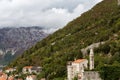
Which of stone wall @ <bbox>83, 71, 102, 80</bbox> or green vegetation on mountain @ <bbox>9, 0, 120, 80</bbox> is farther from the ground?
green vegetation on mountain @ <bbox>9, 0, 120, 80</bbox>

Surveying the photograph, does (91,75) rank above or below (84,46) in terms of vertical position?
below

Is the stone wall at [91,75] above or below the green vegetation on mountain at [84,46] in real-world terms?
below

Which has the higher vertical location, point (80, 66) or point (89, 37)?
point (89, 37)

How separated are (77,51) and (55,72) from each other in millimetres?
14527

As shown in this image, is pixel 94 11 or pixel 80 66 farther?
pixel 94 11

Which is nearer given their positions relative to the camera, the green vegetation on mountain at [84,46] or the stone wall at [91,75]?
the stone wall at [91,75]

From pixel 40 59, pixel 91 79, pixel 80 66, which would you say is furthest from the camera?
pixel 40 59

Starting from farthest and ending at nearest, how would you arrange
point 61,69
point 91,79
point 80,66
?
point 61,69 < point 80,66 < point 91,79

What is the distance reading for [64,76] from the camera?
90.8 meters

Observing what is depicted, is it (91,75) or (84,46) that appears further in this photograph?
(84,46)

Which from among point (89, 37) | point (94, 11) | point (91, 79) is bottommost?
point (91, 79)

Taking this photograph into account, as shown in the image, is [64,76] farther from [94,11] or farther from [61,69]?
[94,11]

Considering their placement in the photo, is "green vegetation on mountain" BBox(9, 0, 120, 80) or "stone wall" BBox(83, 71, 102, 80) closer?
"stone wall" BBox(83, 71, 102, 80)

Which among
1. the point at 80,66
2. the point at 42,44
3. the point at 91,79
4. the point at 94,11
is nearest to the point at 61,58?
the point at 80,66
